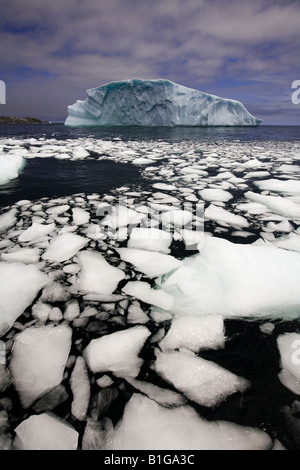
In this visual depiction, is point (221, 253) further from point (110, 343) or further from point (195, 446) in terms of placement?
point (195, 446)

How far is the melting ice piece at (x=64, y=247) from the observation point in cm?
129

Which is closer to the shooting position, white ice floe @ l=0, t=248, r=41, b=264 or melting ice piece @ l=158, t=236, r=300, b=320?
melting ice piece @ l=158, t=236, r=300, b=320

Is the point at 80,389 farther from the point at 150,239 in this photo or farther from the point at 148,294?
the point at 150,239

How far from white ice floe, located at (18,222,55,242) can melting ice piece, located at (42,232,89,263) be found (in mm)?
124

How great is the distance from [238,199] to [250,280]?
1.36 metres

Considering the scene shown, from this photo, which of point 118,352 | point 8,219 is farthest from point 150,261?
point 8,219

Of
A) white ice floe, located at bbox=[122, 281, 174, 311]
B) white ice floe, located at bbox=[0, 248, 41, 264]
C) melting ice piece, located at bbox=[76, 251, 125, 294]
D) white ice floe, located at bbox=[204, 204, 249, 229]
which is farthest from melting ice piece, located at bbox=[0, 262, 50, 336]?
white ice floe, located at bbox=[204, 204, 249, 229]

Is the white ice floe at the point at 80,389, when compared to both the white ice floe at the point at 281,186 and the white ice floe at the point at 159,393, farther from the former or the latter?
the white ice floe at the point at 281,186

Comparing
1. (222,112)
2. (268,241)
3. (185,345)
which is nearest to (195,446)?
(185,345)

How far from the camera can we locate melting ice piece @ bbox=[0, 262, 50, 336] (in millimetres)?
928

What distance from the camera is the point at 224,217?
186 centimetres

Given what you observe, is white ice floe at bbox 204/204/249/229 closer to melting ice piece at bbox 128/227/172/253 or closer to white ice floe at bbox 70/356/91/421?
melting ice piece at bbox 128/227/172/253

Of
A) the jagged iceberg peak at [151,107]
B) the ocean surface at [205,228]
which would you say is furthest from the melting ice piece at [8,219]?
the jagged iceberg peak at [151,107]

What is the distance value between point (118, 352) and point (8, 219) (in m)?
1.40
